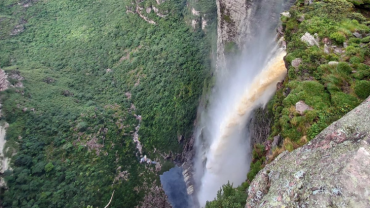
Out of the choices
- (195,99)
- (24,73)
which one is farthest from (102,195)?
(24,73)

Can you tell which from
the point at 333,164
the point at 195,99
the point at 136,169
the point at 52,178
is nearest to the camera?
the point at 333,164

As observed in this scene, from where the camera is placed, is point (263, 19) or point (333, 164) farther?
point (263, 19)

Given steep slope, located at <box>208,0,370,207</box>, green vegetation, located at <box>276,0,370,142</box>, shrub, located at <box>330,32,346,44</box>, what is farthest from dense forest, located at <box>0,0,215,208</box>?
shrub, located at <box>330,32,346,44</box>

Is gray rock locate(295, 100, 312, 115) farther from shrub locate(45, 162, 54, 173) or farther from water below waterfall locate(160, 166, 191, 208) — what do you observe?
shrub locate(45, 162, 54, 173)

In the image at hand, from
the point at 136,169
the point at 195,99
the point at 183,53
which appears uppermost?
the point at 183,53

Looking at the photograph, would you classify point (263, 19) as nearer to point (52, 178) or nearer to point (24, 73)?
point (52, 178)

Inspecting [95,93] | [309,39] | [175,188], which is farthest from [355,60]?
[95,93]
